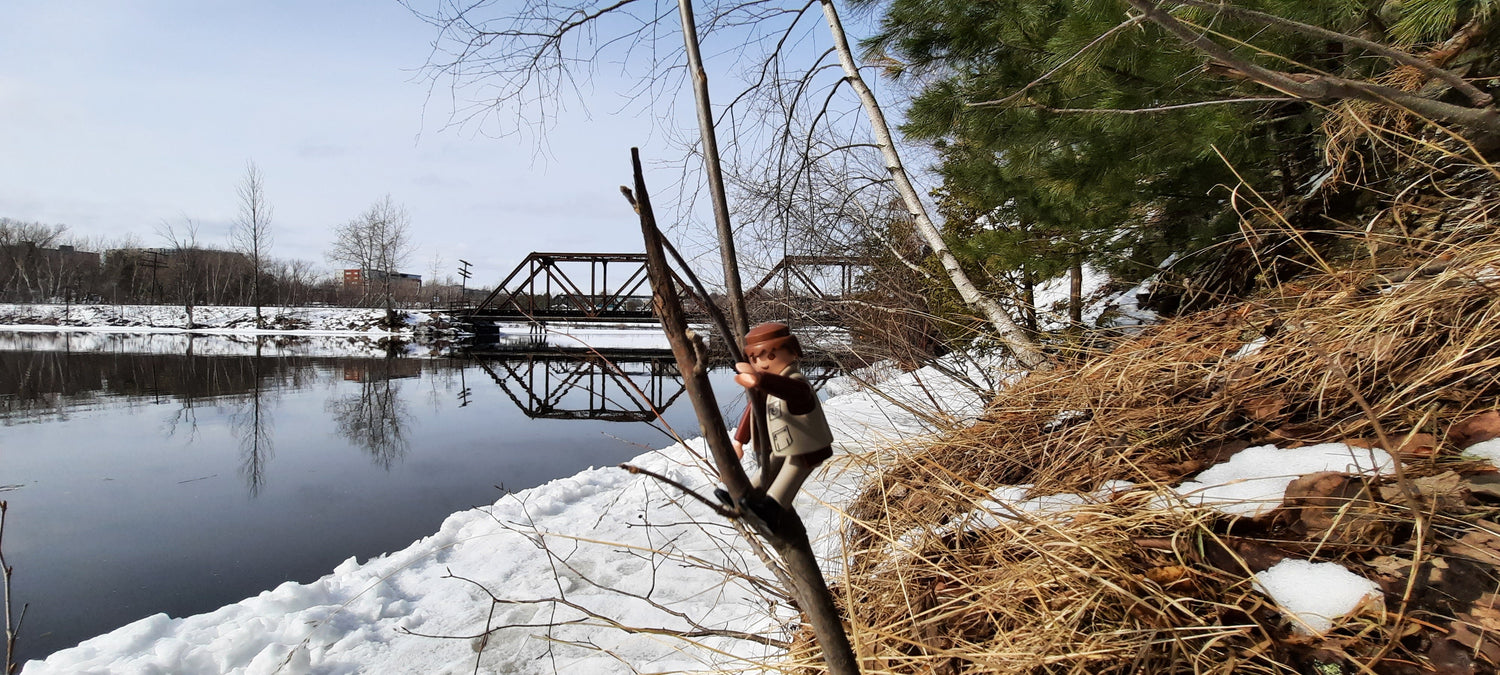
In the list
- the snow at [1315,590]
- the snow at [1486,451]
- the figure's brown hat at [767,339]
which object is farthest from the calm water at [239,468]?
the snow at [1486,451]

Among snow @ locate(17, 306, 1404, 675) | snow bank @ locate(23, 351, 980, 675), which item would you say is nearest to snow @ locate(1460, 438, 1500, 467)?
snow @ locate(17, 306, 1404, 675)

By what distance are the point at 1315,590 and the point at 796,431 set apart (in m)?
1.09

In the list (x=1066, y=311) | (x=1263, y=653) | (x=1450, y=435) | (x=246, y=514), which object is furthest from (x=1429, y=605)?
(x=246, y=514)

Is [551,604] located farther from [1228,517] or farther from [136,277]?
[136,277]

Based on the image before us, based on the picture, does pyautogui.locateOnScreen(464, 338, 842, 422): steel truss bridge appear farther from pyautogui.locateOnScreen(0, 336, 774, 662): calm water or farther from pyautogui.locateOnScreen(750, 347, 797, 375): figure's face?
pyautogui.locateOnScreen(750, 347, 797, 375): figure's face

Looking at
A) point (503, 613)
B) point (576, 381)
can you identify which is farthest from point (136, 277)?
point (503, 613)

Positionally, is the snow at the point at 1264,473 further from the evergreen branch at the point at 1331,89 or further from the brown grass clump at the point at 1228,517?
the evergreen branch at the point at 1331,89

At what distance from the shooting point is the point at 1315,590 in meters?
1.14

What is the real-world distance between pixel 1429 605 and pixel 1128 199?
263 cm

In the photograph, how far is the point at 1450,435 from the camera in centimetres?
135

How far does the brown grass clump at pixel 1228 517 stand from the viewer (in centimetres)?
108

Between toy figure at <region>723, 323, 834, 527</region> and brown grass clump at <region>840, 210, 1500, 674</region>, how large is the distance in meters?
0.47

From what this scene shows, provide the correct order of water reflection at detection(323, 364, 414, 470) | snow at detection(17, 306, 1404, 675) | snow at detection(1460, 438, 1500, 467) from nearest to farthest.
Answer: snow at detection(1460, 438, 1500, 467), snow at detection(17, 306, 1404, 675), water reflection at detection(323, 364, 414, 470)

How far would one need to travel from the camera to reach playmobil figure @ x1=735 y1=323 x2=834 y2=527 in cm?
68
